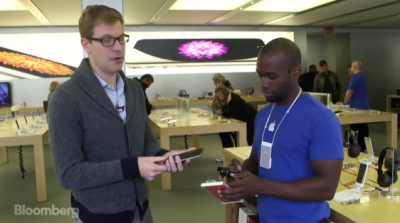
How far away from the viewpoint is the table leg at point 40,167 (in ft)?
14.0

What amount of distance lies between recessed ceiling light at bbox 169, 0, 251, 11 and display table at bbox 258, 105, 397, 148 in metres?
2.46

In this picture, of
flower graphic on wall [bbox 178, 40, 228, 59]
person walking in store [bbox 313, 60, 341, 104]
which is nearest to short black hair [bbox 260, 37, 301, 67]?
person walking in store [bbox 313, 60, 341, 104]

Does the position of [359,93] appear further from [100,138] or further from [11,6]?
[11,6]

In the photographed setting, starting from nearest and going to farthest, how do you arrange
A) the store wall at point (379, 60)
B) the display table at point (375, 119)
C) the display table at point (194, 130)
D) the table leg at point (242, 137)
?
the display table at point (194, 130) < the table leg at point (242, 137) < the display table at point (375, 119) < the store wall at point (379, 60)

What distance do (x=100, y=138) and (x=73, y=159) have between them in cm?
13

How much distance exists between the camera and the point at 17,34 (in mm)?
7676

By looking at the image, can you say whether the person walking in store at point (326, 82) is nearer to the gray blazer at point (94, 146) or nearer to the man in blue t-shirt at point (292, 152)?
the man in blue t-shirt at point (292, 152)

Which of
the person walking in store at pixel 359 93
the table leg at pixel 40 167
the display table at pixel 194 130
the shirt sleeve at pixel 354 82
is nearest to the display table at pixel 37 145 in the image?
the table leg at pixel 40 167

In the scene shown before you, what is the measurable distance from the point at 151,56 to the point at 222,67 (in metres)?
1.85

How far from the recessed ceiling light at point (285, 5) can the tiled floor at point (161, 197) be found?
2.84m

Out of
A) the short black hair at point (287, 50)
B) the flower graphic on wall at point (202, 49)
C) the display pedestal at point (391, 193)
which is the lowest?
the display pedestal at point (391, 193)

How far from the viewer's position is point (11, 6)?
18.6 feet

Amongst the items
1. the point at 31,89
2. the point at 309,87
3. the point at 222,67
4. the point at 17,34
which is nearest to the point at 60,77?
the point at 31,89

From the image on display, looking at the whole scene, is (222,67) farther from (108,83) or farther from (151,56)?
(108,83)
